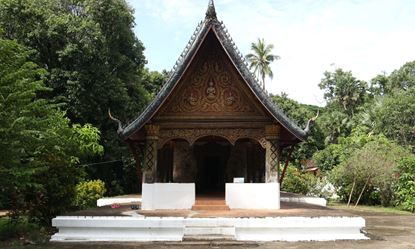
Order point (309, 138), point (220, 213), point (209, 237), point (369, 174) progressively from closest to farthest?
point (209, 237) → point (220, 213) → point (369, 174) → point (309, 138)

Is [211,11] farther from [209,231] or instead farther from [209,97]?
[209,231]

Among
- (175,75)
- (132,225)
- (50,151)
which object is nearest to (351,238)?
(132,225)

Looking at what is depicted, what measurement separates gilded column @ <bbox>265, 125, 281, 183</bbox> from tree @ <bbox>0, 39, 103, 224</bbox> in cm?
567

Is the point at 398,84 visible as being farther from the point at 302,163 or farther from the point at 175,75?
the point at 175,75

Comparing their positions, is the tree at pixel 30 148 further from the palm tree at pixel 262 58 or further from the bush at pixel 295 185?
the palm tree at pixel 262 58

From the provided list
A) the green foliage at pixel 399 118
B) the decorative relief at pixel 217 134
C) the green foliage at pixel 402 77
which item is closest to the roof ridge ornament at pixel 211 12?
the decorative relief at pixel 217 134

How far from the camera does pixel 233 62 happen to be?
1310 centimetres

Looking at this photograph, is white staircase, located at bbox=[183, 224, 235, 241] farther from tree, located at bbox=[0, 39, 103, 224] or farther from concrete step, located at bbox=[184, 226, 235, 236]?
tree, located at bbox=[0, 39, 103, 224]

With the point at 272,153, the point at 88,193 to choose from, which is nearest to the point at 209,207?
the point at 272,153

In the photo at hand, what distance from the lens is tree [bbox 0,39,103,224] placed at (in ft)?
32.1

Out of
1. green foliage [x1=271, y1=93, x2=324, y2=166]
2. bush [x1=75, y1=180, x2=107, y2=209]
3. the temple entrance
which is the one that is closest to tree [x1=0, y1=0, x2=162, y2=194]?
bush [x1=75, y1=180, x2=107, y2=209]

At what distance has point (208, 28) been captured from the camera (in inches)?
519

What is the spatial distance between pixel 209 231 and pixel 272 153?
408cm

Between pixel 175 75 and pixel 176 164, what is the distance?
582 cm
